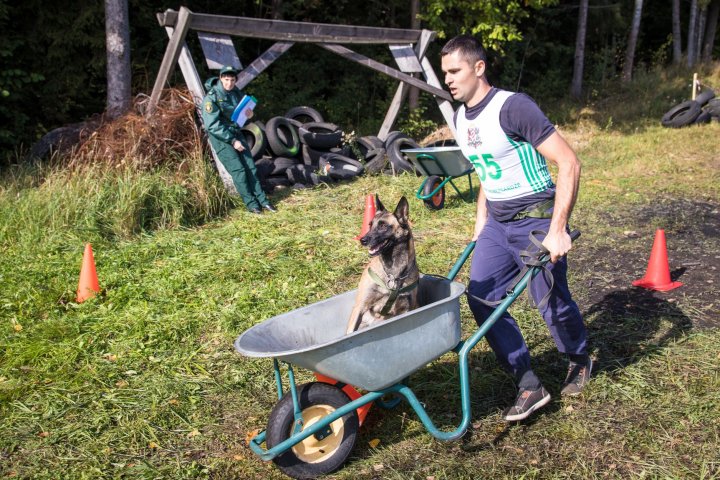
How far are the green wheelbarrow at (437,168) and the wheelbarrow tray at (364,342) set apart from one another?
415cm

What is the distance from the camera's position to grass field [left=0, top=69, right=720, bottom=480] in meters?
3.28

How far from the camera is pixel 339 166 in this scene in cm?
980

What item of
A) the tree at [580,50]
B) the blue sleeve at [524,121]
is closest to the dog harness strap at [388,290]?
the blue sleeve at [524,121]

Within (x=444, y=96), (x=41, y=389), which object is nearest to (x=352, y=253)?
(x=41, y=389)

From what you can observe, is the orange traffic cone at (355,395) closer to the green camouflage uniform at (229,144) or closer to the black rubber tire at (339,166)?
the green camouflage uniform at (229,144)

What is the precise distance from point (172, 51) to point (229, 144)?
4.99 ft

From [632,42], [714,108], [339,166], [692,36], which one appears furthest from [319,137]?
[692,36]

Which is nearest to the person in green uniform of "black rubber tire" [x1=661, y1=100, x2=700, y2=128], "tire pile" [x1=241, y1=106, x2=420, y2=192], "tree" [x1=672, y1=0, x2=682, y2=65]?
"tire pile" [x1=241, y1=106, x2=420, y2=192]

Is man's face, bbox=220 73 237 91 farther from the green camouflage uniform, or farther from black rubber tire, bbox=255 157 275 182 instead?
black rubber tire, bbox=255 157 275 182

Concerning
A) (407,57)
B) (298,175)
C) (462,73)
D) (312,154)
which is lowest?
(298,175)

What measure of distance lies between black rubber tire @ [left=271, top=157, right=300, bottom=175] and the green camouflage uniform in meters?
1.26

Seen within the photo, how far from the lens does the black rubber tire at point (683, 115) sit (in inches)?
503

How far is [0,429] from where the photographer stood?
353cm

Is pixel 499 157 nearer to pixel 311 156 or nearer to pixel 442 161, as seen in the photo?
pixel 442 161
